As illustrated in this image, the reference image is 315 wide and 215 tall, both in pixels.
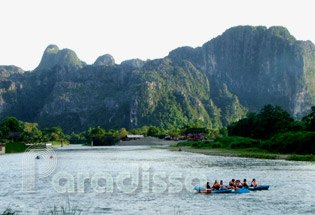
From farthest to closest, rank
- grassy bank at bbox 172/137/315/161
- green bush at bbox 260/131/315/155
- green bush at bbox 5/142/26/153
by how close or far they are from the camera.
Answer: green bush at bbox 5/142/26/153, grassy bank at bbox 172/137/315/161, green bush at bbox 260/131/315/155

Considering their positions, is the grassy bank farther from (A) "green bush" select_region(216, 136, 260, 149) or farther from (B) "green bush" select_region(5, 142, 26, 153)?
(B) "green bush" select_region(5, 142, 26, 153)

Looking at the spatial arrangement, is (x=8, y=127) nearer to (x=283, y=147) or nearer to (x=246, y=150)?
(x=246, y=150)

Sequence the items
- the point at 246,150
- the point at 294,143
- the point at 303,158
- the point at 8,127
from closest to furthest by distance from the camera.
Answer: the point at 303,158 → the point at 294,143 → the point at 246,150 → the point at 8,127

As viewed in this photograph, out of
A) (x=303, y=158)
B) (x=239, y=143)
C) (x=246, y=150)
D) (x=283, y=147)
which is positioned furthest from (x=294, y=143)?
(x=239, y=143)

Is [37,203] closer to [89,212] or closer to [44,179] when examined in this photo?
[89,212]

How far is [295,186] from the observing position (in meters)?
44.9

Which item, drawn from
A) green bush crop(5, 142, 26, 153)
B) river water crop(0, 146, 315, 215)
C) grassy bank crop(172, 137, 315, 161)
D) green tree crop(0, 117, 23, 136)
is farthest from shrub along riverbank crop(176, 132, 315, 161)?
green tree crop(0, 117, 23, 136)

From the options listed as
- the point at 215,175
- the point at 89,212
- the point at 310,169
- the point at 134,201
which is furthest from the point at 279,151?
the point at 89,212

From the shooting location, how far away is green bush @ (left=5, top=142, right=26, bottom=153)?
128900 millimetres

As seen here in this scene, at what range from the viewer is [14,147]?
437 feet

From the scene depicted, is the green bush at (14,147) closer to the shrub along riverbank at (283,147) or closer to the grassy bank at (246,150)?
the grassy bank at (246,150)

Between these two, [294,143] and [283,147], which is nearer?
[294,143]

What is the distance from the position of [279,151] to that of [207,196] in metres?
56.5

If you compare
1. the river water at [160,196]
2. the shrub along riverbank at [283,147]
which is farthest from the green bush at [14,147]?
the river water at [160,196]
